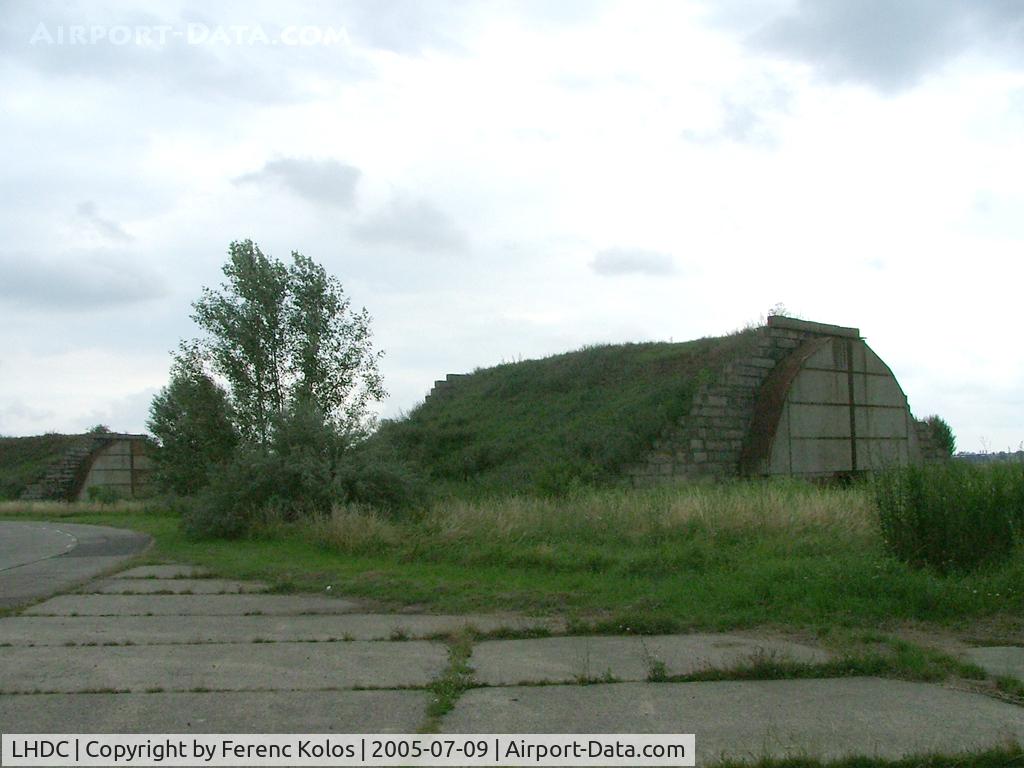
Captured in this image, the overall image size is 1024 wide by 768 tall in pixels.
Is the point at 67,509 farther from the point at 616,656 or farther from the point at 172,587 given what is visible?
the point at 616,656

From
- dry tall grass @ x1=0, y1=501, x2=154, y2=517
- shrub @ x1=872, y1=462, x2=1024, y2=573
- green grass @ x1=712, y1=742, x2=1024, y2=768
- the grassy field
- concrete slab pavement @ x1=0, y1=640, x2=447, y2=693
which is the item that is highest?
shrub @ x1=872, y1=462, x2=1024, y2=573

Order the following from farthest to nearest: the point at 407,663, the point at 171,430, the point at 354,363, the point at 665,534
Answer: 1. the point at 171,430
2. the point at 354,363
3. the point at 665,534
4. the point at 407,663

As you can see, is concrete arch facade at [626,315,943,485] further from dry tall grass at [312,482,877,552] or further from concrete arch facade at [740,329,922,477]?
dry tall grass at [312,482,877,552]

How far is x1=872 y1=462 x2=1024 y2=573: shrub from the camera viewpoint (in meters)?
10.3

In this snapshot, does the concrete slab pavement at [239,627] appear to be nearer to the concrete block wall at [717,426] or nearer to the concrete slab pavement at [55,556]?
the concrete slab pavement at [55,556]

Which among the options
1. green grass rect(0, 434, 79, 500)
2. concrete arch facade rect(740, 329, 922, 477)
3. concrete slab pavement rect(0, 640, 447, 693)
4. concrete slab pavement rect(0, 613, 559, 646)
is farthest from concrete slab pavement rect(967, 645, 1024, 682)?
green grass rect(0, 434, 79, 500)

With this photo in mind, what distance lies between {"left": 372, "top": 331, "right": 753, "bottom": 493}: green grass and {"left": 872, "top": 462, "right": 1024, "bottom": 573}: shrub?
1273 centimetres

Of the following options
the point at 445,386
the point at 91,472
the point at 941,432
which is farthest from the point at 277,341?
the point at 91,472

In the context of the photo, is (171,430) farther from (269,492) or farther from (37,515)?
(269,492)

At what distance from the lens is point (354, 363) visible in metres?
25.2

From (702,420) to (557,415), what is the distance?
5.94 m

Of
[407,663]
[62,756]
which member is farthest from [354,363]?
[62,756]

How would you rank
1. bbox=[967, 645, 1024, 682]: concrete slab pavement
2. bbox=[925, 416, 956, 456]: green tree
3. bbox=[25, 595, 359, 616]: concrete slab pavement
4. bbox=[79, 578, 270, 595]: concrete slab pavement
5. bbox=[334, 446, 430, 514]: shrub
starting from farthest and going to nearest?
bbox=[925, 416, 956, 456]: green tree < bbox=[334, 446, 430, 514]: shrub < bbox=[79, 578, 270, 595]: concrete slab pavement < bbox=[25, 595, 359, 616]: concrete slab pavement < bbox=[967, 645, 1024, 682]: concrete slab pavement

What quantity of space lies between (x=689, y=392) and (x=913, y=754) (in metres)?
21.6
